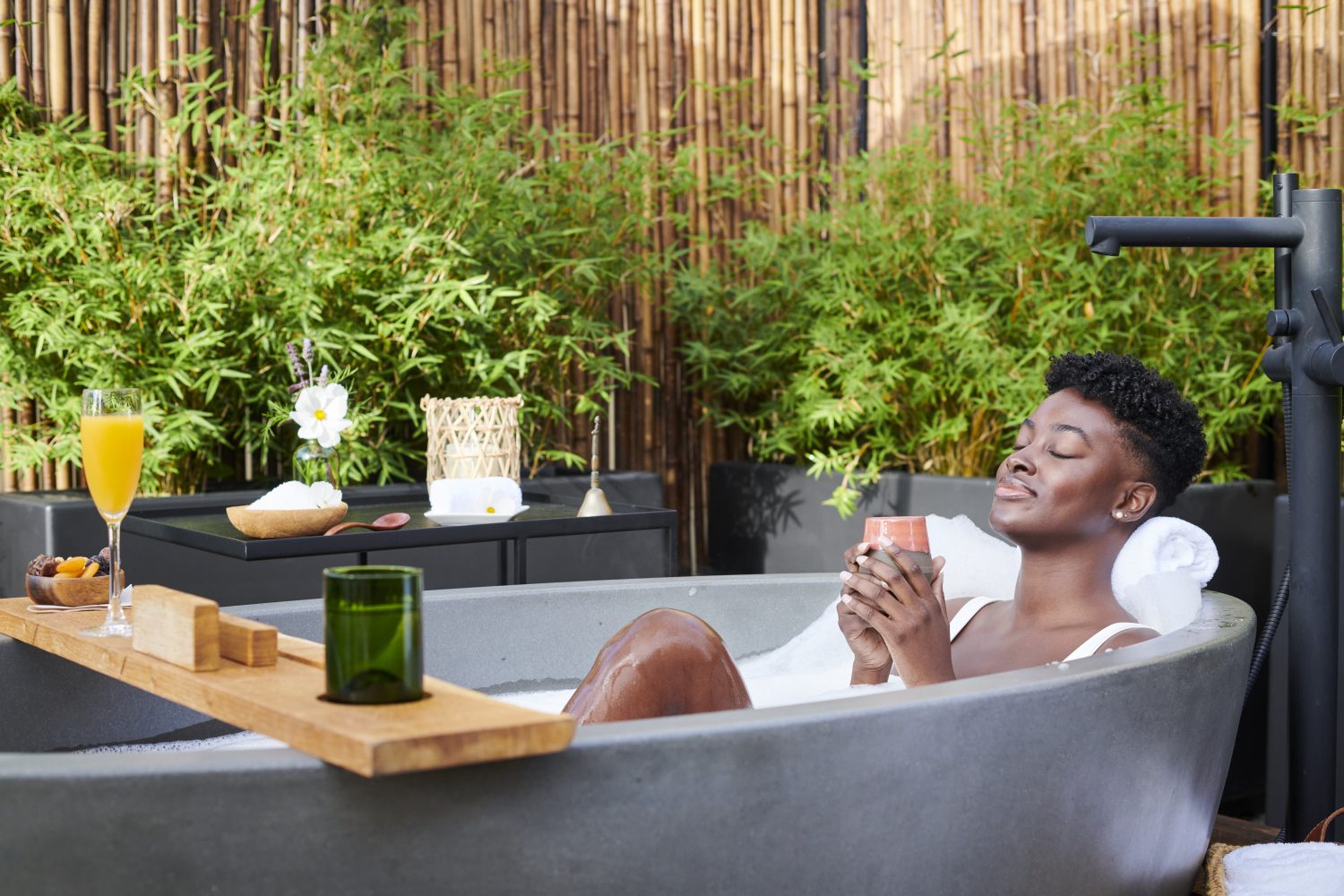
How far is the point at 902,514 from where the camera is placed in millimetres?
4125

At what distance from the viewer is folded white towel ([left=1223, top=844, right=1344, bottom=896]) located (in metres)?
1.36

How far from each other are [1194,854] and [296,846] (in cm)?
93

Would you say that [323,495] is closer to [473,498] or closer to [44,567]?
[473,498]

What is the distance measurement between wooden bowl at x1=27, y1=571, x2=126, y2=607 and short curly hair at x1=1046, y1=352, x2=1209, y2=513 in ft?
3.82

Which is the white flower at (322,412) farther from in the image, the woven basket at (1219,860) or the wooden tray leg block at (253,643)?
the woven basket at (1219,860)

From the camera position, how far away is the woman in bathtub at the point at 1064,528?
1.63 meters

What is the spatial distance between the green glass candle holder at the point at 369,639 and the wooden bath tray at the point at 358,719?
1cm

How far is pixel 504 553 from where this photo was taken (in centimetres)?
277

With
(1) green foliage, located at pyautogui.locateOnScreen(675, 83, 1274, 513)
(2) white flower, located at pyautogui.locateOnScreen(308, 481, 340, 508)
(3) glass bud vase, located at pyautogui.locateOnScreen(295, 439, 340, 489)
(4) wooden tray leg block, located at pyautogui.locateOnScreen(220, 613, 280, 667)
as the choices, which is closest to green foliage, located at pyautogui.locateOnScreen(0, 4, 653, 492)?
(3) glass bud vase, located at pyautogui.locateOnScreen(295, 439, 340, 489)

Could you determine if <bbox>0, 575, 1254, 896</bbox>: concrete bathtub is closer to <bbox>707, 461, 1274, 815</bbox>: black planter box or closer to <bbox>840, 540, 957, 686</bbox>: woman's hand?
<bbox>840, 540, 957, 686</bbox>: woman's hand

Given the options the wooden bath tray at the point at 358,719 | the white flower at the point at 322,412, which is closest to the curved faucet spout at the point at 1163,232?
the wooden bath tray at the point at 358,719

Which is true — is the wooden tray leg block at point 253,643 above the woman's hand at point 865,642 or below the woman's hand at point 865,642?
above

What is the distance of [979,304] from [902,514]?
2.14 ft

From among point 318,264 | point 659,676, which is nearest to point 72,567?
point 659,676
